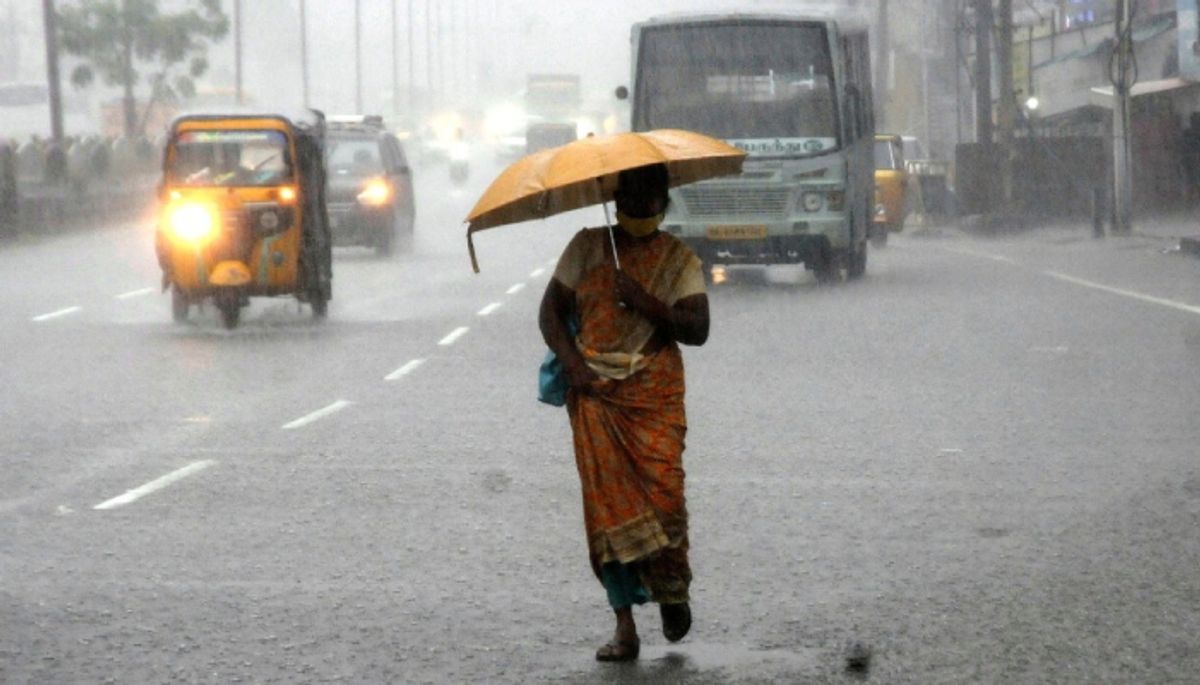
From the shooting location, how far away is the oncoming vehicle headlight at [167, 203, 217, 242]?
67.5ft

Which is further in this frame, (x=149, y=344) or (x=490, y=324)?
(x=490, y=324)

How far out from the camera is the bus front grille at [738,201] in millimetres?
25875

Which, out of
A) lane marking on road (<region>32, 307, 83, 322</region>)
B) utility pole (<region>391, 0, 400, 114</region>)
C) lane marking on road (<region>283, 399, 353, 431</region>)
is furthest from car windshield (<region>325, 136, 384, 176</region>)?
utility pole (<region>391, 0, 400, 114</region>)

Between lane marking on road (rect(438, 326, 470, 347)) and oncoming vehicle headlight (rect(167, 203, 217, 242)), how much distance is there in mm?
2581

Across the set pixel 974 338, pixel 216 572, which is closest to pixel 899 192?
pixel 974 338

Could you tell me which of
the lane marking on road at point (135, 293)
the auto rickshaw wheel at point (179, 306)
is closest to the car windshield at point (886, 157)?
the lane marking on road at point (135, 293)

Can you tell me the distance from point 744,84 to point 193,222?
821cm

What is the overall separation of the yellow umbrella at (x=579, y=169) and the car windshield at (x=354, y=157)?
2714 cm

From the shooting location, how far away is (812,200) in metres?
26.0

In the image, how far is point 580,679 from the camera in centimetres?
641

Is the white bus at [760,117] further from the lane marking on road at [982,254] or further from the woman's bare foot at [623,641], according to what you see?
the woman's bare foot at [623,641]

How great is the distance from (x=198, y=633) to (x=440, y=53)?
15014 centimetres

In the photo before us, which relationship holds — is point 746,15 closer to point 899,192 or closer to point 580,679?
point 899,192

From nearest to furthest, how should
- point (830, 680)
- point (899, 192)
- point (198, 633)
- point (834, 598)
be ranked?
point (830, 680) < point (198, 633) < point (834, 598) < point (899, 192)
